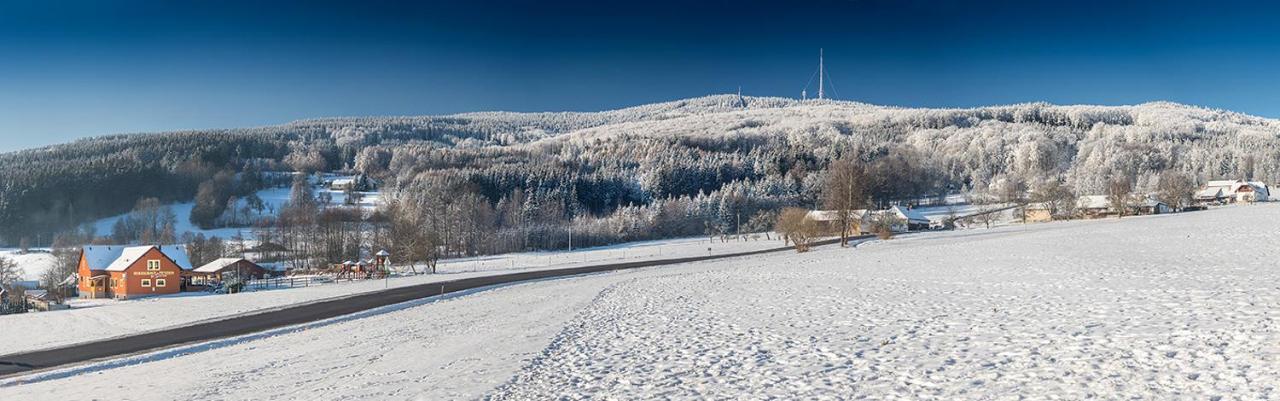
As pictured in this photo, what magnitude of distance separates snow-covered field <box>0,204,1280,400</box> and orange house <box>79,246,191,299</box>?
39286mm

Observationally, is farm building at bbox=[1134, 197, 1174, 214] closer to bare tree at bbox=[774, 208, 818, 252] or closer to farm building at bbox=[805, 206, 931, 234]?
farm building at bbox=[805, 206, 931, 234]

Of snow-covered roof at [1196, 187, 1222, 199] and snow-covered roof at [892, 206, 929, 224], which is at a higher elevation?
snow-covered roof at [1196, 187, 1222, 199]

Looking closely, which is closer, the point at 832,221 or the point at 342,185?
the point at 832,221

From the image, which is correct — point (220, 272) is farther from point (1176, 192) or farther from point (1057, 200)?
point (1176, 192)

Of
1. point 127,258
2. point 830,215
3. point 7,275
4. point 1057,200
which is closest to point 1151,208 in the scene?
point 1057,200

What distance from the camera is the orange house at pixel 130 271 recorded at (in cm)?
5428

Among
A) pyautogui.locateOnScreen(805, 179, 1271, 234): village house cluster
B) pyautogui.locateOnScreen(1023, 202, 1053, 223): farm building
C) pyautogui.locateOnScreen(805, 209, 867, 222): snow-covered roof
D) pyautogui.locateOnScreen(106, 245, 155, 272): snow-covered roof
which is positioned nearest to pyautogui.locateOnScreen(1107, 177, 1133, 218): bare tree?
pyautogui.locateOnScreen(805, 179, 1271, 234): village house cluster

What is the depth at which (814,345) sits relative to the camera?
487 inches

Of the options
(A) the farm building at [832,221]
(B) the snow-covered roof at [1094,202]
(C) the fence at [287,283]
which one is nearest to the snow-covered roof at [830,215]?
(A) the farm building at [832,221]

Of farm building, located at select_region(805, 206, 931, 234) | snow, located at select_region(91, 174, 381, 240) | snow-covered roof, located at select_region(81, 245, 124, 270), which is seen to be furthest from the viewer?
snow, located at select_region(91, 174, 381, 240)

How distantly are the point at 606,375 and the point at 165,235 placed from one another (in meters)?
105

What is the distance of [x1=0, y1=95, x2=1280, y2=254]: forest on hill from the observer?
101 m

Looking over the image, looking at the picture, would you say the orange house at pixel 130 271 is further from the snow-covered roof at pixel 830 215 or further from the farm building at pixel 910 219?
the farm building at pixel 910 219

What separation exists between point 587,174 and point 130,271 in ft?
278
